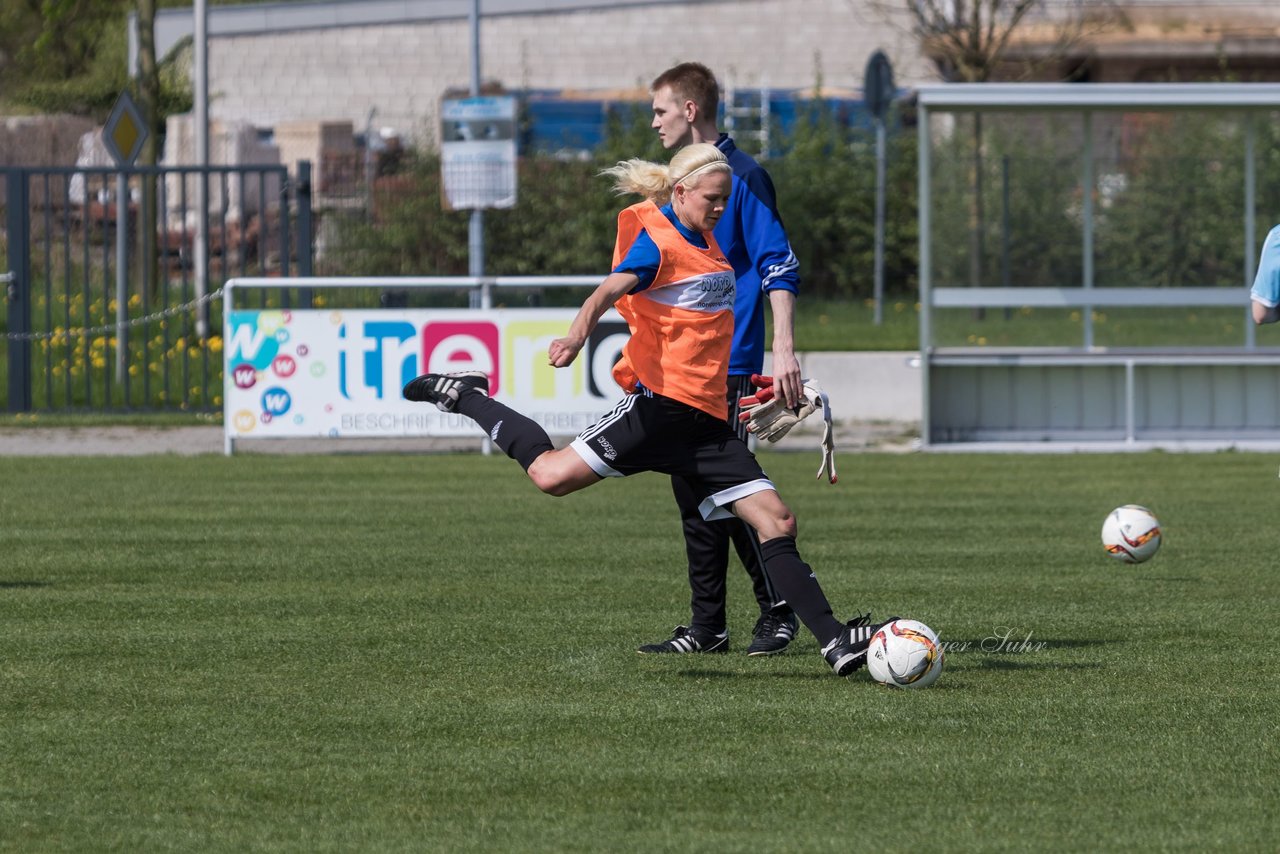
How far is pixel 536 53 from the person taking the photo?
3641 centimetres

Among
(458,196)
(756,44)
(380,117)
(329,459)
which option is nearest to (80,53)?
(380,117)

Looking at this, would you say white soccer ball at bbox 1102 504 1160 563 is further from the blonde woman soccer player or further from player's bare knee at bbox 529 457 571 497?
player's bare knee at bbox 529 457 571 497

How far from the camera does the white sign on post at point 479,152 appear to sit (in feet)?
61.6

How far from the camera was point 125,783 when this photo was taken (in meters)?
5.30

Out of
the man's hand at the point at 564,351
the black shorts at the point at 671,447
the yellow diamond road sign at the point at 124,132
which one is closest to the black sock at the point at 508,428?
the black shorts at the point at 671,447

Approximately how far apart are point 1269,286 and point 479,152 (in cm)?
1246

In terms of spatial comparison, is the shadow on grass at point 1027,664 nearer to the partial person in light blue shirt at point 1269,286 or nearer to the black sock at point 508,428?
the partial person in light blue shirt at point 1269,286

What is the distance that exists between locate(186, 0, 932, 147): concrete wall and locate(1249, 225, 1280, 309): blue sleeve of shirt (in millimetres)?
29470


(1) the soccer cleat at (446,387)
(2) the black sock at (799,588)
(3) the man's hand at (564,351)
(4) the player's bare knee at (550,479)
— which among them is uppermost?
(3) the man's hand at (564,351)

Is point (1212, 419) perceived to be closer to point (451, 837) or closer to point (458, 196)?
point (458, 196)

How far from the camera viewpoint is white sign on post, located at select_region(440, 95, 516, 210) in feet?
61.6

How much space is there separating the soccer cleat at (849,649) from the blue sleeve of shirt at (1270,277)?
1.86 metres

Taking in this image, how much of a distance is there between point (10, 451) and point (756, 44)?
899 inches

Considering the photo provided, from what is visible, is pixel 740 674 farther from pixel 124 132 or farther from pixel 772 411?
pixel 124 132
